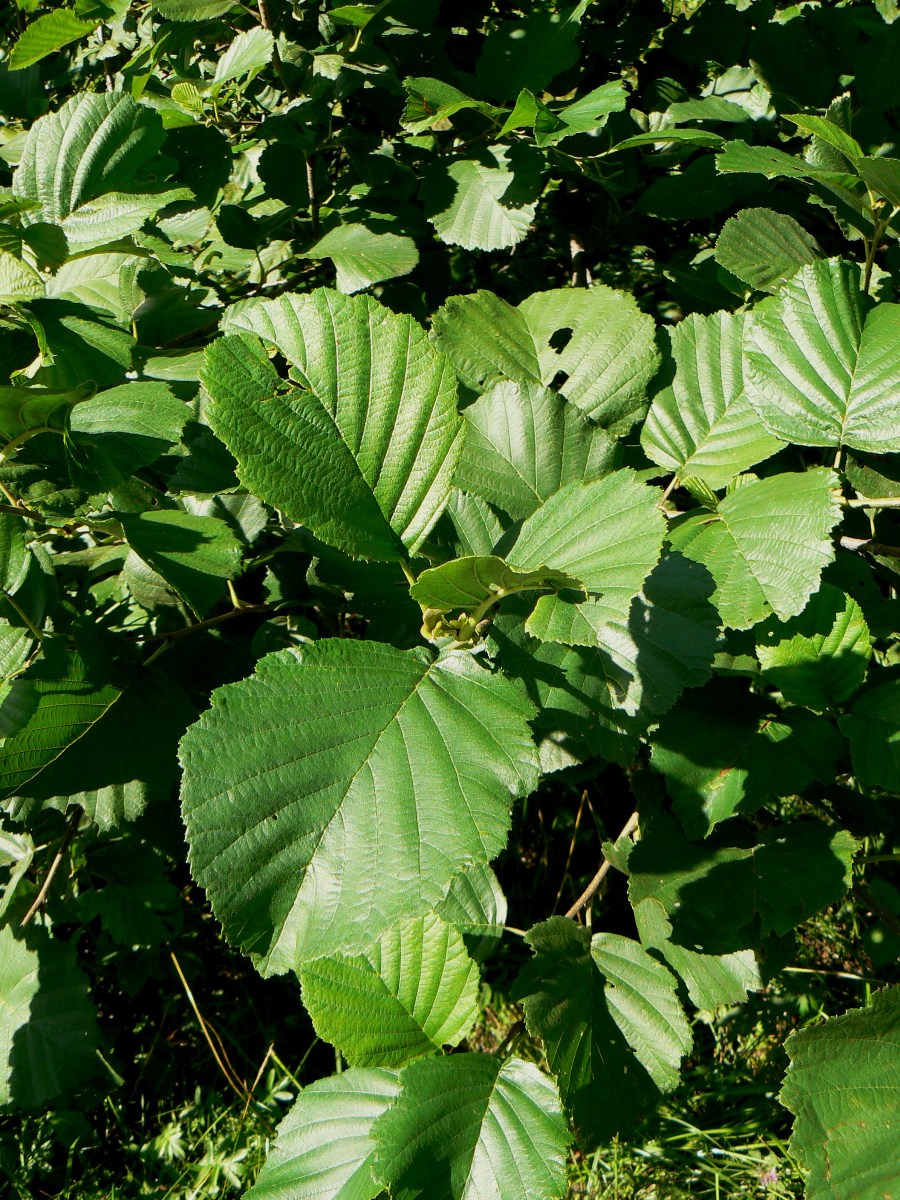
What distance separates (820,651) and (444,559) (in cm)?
53

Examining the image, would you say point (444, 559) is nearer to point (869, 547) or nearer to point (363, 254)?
point (869, 547)

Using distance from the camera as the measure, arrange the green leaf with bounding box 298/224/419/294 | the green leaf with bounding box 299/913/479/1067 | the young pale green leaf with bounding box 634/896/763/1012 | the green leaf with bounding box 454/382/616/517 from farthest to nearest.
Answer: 1. the green leaf with bounding box 298/224/419/294
2. the young pale green leaf with bounding box 634/896/763/1012
3. the green leaf with bounding box 299/913/479/1067
4. the green leaf with bounding box 454/382/616/517

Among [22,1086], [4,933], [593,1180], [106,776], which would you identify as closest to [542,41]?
[106,776]

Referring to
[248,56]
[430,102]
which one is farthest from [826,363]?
[248,56]

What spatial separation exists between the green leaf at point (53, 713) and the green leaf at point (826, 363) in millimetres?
919

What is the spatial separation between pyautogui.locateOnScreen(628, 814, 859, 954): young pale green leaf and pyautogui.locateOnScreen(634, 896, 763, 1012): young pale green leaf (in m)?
0.06

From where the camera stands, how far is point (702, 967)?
138 cm

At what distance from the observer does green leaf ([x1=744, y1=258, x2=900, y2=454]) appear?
116 cm

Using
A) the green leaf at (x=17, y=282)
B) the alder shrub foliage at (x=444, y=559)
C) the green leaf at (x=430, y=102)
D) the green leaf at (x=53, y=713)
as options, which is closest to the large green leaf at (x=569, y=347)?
the alder shrub foliage at (x=444, y=559)

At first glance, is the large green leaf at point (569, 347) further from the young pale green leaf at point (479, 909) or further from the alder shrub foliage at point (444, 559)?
the young pale green leaf at point (479, 909)

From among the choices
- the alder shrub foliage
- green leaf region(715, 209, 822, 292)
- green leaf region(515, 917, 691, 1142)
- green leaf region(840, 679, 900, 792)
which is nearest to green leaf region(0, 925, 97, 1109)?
the alder shrub foliage

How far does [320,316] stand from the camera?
0.91 meters

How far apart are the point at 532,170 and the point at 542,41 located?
0.22 metres

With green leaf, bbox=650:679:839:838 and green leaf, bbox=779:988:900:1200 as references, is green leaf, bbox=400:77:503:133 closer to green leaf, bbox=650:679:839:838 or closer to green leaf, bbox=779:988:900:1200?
green leaf, bbox=650:679:839:838
